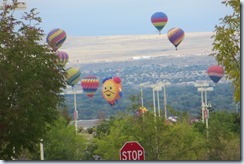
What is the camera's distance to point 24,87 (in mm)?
21656

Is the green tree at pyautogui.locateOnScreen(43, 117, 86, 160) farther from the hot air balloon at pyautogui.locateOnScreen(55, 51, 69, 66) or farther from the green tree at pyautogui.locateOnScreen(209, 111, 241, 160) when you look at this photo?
the green tree at pyautogui.locateOnScreen(209, 111, 241, 160)

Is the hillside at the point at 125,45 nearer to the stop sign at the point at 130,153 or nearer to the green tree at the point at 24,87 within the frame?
the green tree at the point at 24,87

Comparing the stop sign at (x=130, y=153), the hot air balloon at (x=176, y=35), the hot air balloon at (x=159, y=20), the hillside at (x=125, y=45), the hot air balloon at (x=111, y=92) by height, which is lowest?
the stop sign at (x=130, y=153)

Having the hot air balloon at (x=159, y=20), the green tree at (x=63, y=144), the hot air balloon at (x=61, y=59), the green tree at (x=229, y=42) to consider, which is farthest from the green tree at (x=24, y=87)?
the hot air balloon at (x=159, y=20)

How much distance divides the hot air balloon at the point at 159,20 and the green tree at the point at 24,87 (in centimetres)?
4059

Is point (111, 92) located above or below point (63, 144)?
above

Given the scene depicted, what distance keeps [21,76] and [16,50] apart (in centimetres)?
81

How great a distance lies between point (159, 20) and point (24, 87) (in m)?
43.7

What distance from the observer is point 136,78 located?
131 meters

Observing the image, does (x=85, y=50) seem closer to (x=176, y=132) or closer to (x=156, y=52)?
(x=156, y=52)

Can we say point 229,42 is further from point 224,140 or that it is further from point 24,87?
point 224,140

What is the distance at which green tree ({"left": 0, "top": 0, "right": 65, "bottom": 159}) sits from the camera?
21375 millimetres

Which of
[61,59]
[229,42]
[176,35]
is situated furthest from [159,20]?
[229,42]

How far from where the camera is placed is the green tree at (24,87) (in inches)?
842
